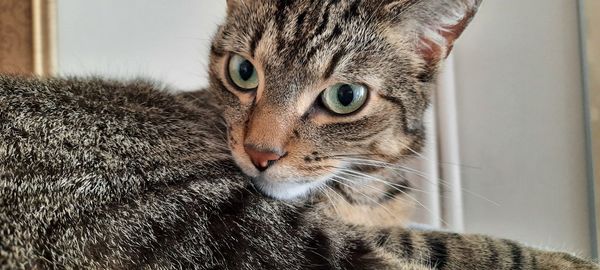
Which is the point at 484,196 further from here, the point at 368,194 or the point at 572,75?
the point at 368,194

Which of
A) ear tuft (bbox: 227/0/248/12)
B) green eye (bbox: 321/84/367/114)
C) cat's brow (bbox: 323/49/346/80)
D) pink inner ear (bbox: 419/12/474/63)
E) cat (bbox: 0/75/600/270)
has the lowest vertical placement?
cat (bbox: 0/75/600/270)

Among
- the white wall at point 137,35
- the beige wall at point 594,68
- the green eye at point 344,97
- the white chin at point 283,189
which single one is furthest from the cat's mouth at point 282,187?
the white wall at point 137,35

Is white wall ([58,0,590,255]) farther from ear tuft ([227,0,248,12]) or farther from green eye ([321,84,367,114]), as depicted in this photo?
green eye ([321,84,367,114])

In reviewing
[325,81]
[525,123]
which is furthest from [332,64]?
[525,123]

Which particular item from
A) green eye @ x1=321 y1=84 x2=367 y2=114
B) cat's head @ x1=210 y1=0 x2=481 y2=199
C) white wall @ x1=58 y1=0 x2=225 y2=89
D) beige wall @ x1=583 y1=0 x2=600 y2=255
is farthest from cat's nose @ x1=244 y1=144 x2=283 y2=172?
white wall @ x1=58 y1=0 x2=225 y2=89

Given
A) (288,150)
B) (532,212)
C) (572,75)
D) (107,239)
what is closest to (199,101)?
(288,150)

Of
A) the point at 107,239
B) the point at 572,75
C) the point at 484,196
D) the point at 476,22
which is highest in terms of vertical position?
the point at 476,22

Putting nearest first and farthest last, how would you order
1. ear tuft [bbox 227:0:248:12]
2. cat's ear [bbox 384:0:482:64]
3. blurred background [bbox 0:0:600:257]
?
cat's ear [bbox 384:0:482:64], ear tuft [bbox 227:0:248:12], blurred background [bbox 0:0:600:257]
